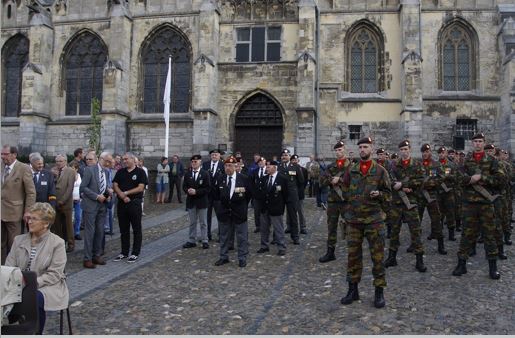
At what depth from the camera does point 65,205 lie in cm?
912

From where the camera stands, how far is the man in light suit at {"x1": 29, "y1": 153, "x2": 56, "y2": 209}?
27.0 ft

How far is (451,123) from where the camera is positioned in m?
20.6

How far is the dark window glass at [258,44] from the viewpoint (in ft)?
71.4

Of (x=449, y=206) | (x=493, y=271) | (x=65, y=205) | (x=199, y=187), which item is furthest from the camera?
(x=449, y=206)

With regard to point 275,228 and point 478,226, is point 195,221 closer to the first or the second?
point 275,228

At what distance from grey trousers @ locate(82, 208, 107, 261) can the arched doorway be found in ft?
45.4

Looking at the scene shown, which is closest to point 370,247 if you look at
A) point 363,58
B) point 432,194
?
point 432,194

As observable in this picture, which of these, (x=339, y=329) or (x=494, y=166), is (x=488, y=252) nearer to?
(x=494, y=166)

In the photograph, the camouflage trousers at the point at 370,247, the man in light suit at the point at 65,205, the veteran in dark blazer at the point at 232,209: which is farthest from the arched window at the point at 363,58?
the camouflage trousers at the point at 370,247

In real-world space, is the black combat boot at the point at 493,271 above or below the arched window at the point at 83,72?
below

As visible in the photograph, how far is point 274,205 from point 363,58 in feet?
48.8

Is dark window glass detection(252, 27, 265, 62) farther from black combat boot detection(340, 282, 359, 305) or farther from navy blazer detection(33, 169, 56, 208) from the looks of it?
black combat boot detection(340, 282, 359, 305)

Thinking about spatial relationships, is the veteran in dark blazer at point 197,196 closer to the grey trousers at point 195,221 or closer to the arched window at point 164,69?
the grey trousers at point 195,221

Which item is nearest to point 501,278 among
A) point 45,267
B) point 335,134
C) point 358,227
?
point 358,227
